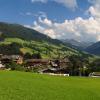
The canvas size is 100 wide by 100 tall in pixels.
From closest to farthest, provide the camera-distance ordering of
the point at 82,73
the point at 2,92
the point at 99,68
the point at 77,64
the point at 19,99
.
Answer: the point at 19,99, the point at 2,92, the point at 82,73, the point at 99,68, the point at 77,64

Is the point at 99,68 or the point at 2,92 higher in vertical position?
the point at 99,68

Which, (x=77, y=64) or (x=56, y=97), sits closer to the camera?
(x=56, y=97)

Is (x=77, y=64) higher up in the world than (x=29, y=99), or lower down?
Result: higher up

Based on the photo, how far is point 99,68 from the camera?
513 ft

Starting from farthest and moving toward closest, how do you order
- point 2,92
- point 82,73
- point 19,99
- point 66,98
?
point 82,73 < point 66,98 < point 2,92 < point 19,99

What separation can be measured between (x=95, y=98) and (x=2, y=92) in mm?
10982

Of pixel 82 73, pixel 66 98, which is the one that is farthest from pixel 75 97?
pixel 82 73

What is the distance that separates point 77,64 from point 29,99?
14480 cm

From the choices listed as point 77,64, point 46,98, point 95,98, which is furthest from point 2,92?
point 77,64

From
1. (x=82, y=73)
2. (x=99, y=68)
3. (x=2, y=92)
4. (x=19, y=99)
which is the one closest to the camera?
(x=19, y=99)

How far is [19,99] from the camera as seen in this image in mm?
26891

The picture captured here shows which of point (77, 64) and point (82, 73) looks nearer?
point (82, 73)

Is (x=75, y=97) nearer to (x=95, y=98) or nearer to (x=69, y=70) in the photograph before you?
(x=95, y=98)

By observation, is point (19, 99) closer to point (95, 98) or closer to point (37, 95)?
point (37, 95)
